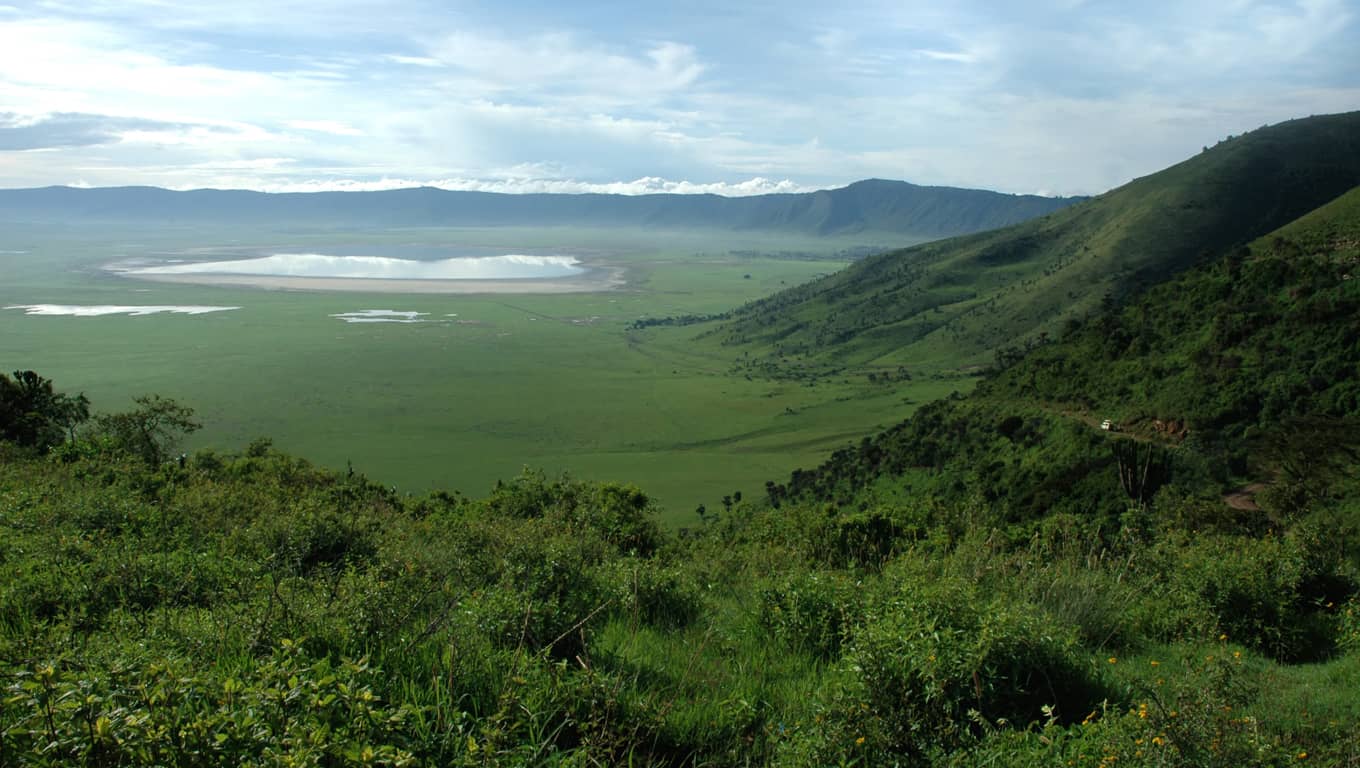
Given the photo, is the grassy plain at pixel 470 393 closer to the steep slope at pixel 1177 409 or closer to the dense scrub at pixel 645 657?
the steep slope at pixel 1177 409

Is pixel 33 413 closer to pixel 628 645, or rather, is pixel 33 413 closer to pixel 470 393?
pixel 628 645

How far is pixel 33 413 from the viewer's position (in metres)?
29.9

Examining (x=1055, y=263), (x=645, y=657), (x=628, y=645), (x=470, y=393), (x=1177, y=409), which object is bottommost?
(x=470, y=393)

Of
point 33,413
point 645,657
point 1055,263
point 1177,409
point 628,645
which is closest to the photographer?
point 645,657

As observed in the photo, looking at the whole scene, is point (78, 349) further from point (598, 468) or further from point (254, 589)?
point (254, 589)

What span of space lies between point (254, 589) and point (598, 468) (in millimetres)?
62193

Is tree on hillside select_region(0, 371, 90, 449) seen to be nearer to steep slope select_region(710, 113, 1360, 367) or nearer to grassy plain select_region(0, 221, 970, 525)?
grassy plain select_region(0, 221, 970, 525)

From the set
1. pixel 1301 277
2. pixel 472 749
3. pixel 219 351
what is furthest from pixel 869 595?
pixel 219 351

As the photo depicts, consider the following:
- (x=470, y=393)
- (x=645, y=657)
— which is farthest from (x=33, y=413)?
(x=470, y=393)

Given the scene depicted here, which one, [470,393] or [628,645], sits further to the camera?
[470,393]

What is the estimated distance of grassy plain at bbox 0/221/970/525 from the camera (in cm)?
7044

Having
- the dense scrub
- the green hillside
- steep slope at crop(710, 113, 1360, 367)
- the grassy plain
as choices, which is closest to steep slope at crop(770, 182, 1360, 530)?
the green hillside

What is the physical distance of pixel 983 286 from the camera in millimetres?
137500

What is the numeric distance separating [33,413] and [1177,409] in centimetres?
5192
